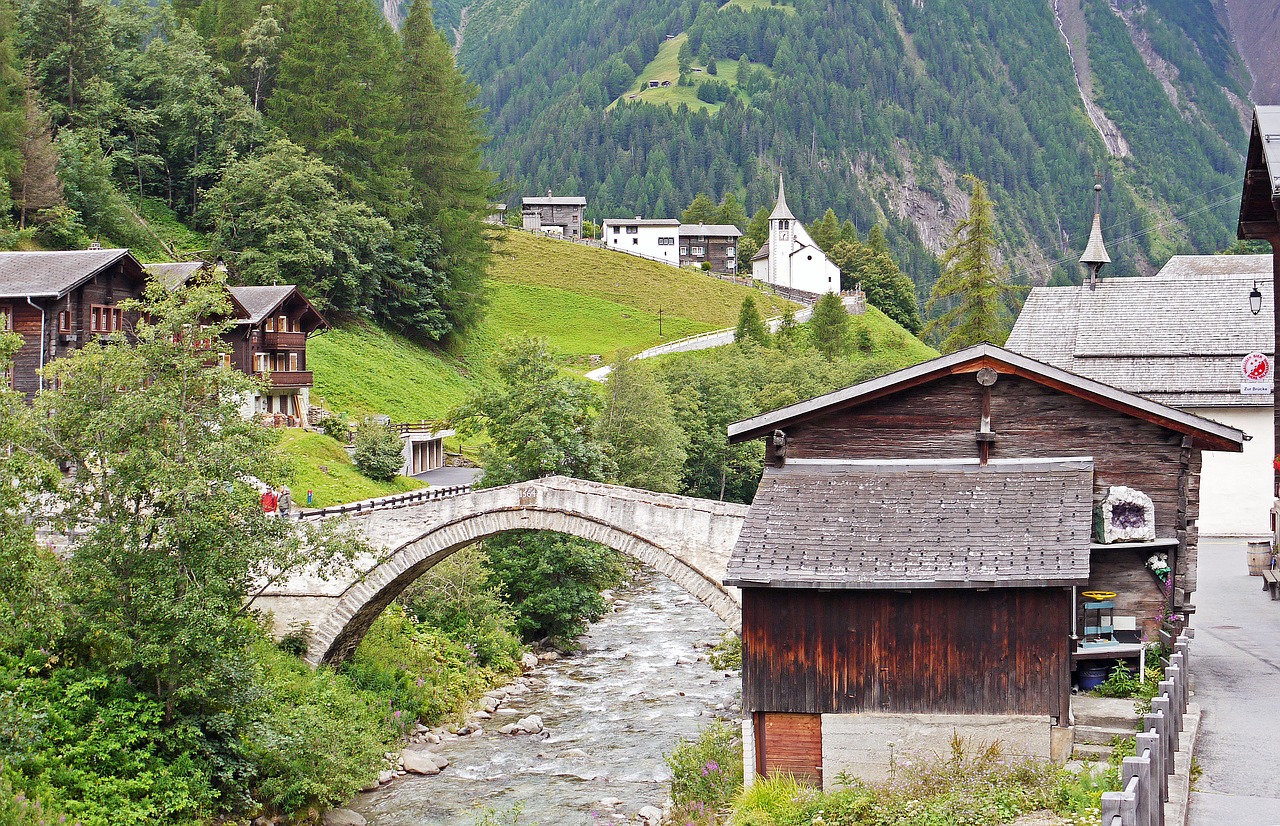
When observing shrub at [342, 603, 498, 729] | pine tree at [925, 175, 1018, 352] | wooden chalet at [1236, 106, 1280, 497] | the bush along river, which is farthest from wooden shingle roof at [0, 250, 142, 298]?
wooden chalet at [1236, 106, 1280, 497]

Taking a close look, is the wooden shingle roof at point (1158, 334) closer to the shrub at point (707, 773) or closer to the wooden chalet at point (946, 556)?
the wooden chalet at point (946, 556)

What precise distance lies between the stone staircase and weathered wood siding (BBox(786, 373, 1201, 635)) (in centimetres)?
206

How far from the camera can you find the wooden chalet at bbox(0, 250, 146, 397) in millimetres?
37469

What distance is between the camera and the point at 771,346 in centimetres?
8044

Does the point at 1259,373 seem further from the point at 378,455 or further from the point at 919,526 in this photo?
the point at 378,455

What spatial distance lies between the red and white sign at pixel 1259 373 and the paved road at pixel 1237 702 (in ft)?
23.6

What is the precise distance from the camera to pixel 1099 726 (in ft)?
52.5

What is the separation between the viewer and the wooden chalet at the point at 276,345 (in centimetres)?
4522

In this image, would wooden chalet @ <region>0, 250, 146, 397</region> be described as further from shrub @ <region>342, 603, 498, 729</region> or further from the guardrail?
shrub @ <region>342, 603, 498, 729</region>

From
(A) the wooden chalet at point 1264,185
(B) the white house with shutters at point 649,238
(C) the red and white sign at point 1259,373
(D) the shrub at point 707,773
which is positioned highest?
(B) the white house with shutters at point 649,238

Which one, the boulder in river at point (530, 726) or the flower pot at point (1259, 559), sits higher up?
the flower pot at point (1259, 559)

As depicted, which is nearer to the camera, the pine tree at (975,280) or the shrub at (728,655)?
the shrub at (728,655)

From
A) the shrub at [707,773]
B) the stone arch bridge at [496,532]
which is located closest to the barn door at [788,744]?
the shrub at [707,773]

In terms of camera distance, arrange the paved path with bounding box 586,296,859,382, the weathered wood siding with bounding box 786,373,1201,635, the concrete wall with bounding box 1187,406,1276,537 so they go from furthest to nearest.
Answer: the paved path with bounding box 586,296,859,382, the concrete wall with bounding box 1187,406,1276,537, the weathered wood siding with bounding box 786,373,1201,635
